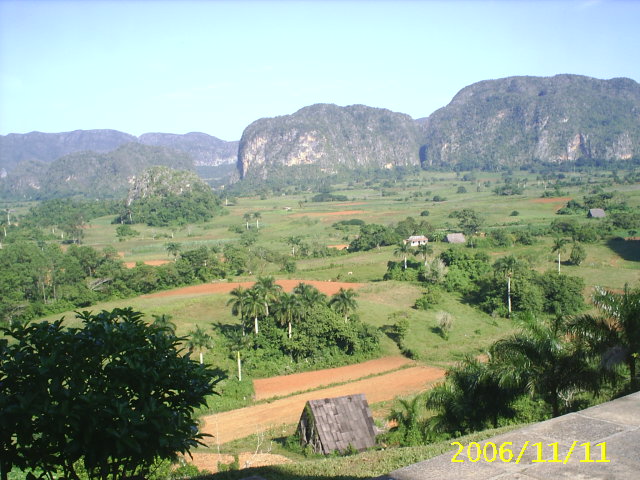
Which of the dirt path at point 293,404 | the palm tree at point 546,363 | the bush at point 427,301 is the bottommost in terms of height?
the dirt path at point 293,404

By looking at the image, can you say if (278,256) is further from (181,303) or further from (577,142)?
(577,142)

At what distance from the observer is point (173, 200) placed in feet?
317

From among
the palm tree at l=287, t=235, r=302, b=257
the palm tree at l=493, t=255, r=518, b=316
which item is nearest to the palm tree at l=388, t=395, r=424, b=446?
the palm tree at l=493, t=255, r=518, b=316

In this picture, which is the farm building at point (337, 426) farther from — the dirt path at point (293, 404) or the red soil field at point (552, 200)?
the red soil field at point (552, 200)

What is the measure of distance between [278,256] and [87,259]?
15230mm

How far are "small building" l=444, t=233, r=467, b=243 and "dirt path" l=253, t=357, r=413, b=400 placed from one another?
30.7m

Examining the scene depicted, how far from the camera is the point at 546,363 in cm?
1024

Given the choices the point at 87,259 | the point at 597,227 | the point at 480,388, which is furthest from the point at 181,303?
the point at 597,227

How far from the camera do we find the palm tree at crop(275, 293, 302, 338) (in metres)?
26.7

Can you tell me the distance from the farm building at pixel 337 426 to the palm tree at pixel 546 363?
21.6ft

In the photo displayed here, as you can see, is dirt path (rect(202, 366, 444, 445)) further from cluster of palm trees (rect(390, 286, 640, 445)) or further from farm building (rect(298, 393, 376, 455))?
cluster of palm trees (rect(390, 286, 640, 445))

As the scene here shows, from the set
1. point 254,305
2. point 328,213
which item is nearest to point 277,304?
point 254,305

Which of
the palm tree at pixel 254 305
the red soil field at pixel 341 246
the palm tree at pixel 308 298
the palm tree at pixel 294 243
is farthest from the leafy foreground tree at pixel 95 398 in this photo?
the red soil field at pixel 341 246

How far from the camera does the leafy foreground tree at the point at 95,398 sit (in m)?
4.88
